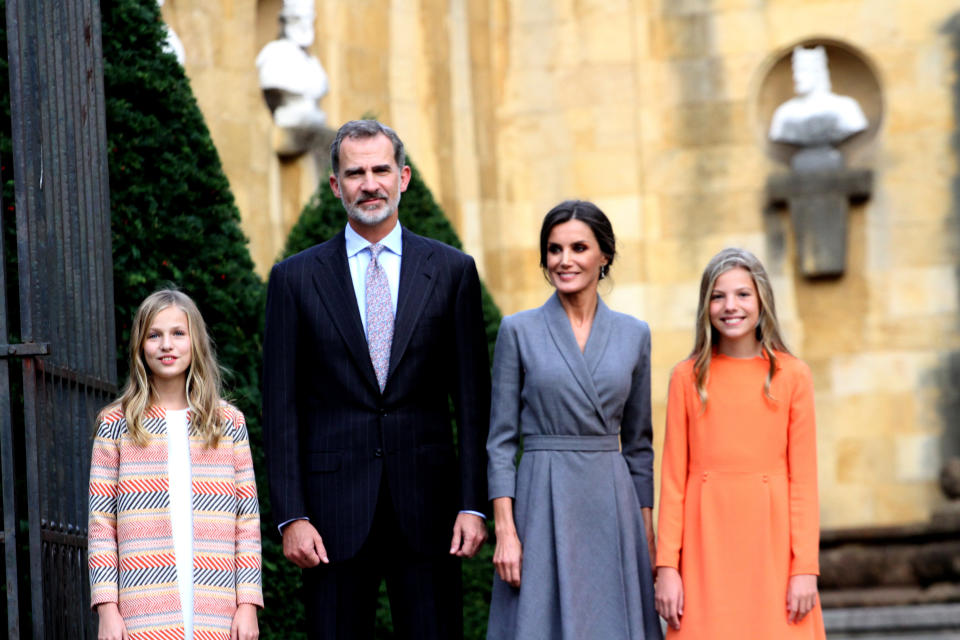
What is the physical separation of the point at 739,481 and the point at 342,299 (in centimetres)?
127

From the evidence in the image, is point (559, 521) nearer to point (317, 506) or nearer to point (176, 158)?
point (317, 506)

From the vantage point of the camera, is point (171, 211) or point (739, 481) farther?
point (171, 211)

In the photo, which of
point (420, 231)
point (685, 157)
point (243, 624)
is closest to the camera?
point (243, 624)

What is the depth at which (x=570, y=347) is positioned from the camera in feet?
14.6

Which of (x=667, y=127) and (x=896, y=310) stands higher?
(x=667, y=127)

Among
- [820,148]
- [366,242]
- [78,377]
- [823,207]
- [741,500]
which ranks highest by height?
[820,148]

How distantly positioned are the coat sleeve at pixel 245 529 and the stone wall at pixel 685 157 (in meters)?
5.11

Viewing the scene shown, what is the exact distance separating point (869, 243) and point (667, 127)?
5.17 ft

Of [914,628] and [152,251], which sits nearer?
[152,251]

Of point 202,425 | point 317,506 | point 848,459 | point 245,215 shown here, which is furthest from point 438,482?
point 848,459

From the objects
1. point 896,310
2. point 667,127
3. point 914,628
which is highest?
point 667,127

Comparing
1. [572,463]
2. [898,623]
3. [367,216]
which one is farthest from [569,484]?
[898,623]

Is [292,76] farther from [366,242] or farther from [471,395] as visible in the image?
[471,395]

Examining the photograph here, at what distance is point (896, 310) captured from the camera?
10062 millimetres
